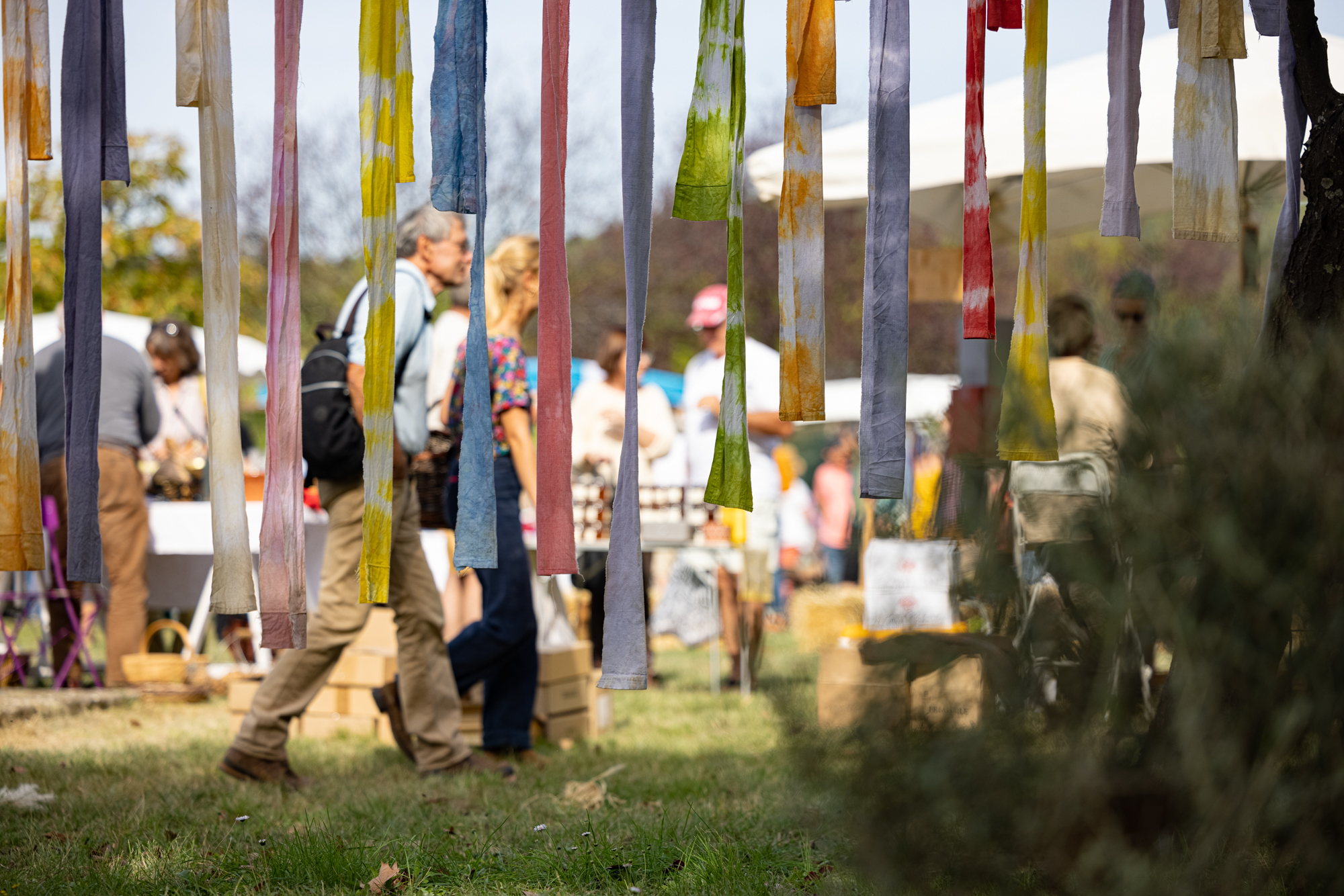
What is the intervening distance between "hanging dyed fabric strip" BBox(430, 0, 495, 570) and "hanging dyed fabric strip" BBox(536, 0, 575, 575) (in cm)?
8

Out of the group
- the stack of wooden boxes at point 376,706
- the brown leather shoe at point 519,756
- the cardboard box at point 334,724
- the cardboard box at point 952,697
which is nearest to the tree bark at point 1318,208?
the cardboard box at point 952,697

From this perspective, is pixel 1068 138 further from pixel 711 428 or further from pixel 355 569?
pixel 355 569

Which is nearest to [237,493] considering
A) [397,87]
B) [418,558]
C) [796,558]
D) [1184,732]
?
[397,87]

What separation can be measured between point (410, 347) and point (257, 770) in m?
1.46

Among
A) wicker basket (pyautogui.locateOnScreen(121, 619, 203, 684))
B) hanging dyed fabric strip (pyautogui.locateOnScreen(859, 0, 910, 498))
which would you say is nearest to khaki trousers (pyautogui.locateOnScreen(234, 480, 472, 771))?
hanging dyed fabric strip (pyautogui.locateOnScreen(859, 0, 910, 498))

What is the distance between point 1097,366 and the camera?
1.91m

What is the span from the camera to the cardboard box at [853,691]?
1680mm

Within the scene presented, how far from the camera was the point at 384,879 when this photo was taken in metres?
2.76

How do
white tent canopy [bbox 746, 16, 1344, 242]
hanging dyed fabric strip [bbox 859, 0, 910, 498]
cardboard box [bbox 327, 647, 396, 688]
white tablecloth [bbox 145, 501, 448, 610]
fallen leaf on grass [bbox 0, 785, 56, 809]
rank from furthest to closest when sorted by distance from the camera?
white tablecloth [bbox 145, 501, 448, 610] → cardboard box [bbox 327, 647, 396, 688] → white tent canopy [bbox 746, 16, 1344, 242] → fallen leaf on grass [bbox 0, 785, 56, 809] → hanging dyed fabric strip [bbox 859, 0, 910, 498]

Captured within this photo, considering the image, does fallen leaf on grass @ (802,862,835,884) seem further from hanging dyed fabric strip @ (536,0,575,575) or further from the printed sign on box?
the printed sign on box

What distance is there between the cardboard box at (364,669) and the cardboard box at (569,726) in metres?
0.72

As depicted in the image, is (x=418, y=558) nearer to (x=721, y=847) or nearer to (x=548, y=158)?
(x=721, y=847)

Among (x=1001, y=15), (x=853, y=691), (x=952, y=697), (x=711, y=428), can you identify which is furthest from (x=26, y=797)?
(x=711, y=428)

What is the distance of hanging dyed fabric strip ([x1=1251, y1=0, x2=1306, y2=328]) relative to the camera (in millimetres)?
2393
